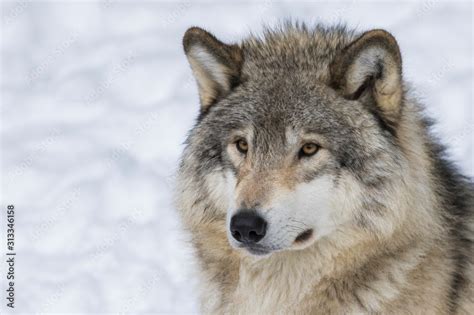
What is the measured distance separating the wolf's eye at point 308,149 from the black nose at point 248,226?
468 mm

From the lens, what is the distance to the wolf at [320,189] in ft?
16.4

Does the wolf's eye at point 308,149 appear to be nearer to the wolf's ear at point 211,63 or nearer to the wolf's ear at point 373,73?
the wolf's ear at point 373,73

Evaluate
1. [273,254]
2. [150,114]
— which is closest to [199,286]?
[273,254]

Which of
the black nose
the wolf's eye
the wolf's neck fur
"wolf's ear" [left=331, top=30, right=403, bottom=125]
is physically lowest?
the wolf's neck fur

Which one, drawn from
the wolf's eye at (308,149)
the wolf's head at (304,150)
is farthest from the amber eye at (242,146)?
the wolf's eye at (308,149)

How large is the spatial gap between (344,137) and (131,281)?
307 cm

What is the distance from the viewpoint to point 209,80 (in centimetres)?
558

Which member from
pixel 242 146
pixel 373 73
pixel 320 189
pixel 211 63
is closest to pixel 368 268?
pixel 320 189

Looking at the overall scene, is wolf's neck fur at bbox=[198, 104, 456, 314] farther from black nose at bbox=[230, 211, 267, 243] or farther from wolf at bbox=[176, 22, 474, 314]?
black nose at bbox=[230, 211, 267, 243]

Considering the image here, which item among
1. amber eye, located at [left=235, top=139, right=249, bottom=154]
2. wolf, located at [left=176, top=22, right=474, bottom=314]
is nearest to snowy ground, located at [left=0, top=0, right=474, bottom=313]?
wolf, located at [left=176, top=22, right=474, bottom=314]

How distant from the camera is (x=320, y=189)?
5000 millimetres

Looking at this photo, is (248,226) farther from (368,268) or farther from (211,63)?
(211,63)

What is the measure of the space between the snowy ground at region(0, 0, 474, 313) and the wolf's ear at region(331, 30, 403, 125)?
2.21 ft

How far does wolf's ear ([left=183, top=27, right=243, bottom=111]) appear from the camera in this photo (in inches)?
215
